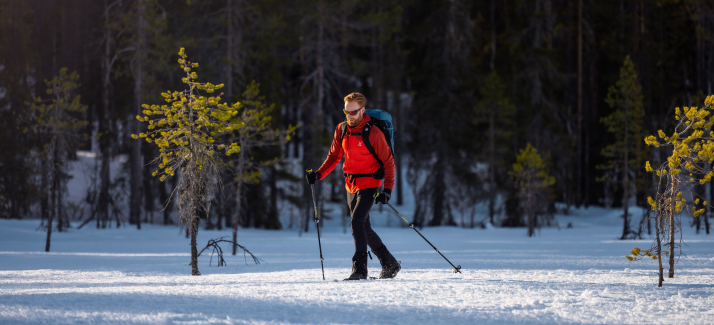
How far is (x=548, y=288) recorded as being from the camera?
535 cm

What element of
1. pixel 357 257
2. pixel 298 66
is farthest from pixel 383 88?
pixel 357 257

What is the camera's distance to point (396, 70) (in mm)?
24125

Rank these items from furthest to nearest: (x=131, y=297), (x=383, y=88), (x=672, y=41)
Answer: (x=672, y=41) → (x=383, y=88) → (x=131, y=297)

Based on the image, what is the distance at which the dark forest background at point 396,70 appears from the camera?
21.0m

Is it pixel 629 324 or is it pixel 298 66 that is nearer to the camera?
pixel 629 324

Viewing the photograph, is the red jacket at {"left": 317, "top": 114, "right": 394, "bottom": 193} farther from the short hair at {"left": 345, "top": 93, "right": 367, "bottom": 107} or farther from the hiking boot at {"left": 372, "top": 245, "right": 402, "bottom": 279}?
the hiking boot at {"left": 372, "top": 245, "right": 402, "bottom": 279}

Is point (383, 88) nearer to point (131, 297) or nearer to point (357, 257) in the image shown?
point (357, 257)

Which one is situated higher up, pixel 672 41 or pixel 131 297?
pixel 672 41

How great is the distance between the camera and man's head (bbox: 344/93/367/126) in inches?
233

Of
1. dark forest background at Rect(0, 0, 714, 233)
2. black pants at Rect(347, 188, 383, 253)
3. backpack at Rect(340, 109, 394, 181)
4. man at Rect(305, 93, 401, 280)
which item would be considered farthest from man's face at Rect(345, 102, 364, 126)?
dark forest background at Rect(0, 0, 714, 233)

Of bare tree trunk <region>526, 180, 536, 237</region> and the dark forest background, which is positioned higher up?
the dark forest background

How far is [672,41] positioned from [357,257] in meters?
26.4

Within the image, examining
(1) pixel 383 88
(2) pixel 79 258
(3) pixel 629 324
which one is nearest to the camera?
Result: (3) pixel 629 324

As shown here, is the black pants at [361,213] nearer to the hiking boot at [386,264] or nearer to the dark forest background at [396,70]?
the hiking boot at [386,264]
